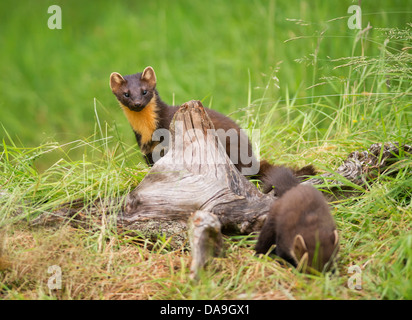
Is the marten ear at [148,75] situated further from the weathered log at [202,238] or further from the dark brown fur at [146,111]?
the weathered log at [202,238]

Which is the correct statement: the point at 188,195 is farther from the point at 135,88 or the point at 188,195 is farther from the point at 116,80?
the point at 116,80

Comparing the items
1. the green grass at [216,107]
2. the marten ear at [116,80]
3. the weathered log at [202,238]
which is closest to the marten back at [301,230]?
the green grass at [216,107]

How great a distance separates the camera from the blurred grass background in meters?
8.37

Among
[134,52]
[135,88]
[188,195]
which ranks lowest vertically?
[188,195]

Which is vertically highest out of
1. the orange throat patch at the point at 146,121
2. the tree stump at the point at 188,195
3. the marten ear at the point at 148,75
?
the marten ear at the point at 148,75

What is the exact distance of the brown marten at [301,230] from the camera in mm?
3969

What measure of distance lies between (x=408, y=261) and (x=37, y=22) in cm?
986

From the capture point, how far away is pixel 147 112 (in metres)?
5.96

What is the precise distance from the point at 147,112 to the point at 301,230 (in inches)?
96.4

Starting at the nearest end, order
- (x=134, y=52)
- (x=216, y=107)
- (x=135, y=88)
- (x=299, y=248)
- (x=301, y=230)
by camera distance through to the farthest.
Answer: (x=299, y=248)
(x=301, y=230)
(x=135, y=88)
(x=216, y=107)
(x=134, y=52)

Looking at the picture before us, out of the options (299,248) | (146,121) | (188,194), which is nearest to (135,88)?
(146,121)

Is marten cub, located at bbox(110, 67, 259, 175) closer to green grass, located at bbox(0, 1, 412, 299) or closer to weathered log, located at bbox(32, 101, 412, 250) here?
green grass, located at bbox(0, 1, 412, 299)

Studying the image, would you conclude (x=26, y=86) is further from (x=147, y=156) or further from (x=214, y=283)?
(x=214, y=283)
